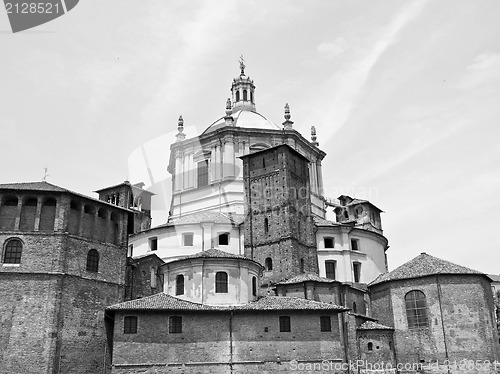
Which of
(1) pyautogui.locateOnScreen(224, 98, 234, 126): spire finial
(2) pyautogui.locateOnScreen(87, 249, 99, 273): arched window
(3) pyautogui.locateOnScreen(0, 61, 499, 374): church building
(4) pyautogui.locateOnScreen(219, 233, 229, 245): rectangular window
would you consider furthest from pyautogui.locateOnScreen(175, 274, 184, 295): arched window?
(1) pyautogui.locateOnScreen(224, 98, 234, 126): spire finial

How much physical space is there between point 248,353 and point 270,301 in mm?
3464

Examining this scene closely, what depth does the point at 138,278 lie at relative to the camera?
3744 centimetres

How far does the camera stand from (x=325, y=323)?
31.8 metres

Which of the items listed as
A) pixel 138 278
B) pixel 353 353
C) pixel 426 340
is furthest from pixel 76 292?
pixel 426 340

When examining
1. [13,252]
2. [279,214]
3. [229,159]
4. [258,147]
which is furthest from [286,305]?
[258,147]

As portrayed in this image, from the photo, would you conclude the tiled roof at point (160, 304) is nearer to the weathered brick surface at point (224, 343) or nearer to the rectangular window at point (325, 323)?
the weathered brick surface at point (224, 343)

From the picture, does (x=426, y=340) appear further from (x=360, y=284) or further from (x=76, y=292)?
(x=76, y=292)

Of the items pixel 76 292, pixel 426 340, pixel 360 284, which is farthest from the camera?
pixel 360 284

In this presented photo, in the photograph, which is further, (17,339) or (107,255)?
(107,255)

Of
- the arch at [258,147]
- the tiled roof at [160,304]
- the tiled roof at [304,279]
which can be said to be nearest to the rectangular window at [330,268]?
the tiled roof at [304,279]

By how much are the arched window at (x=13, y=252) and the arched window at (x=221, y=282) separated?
11133 millimetres

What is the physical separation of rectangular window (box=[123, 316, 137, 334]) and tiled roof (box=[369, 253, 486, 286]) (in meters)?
17.8

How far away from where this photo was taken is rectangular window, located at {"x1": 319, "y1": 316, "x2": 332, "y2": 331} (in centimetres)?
3173

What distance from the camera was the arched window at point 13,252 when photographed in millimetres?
31094
